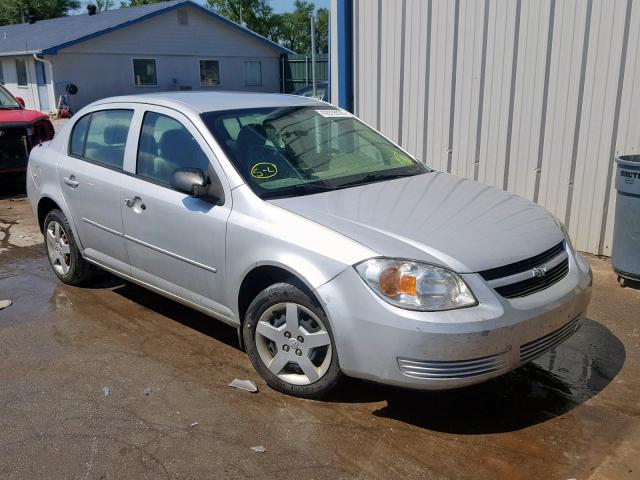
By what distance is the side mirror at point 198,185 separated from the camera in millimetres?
3918

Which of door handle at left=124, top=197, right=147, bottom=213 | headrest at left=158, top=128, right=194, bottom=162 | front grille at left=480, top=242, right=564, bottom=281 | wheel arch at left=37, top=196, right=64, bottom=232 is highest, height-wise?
headrest at left=158, top=128, right=194, bottom=162

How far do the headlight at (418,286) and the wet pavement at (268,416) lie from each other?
2.48ft

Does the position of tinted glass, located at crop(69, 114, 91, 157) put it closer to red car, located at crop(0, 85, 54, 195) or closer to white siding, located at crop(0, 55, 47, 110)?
red car, located at crop(0, 85, 54, 195)

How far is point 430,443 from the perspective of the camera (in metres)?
3.30

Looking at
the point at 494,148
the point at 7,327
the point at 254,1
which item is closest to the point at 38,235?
the point at 7,327

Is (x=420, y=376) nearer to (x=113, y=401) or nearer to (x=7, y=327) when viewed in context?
(x=113, y=401)

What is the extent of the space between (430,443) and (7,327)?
11.2 feet

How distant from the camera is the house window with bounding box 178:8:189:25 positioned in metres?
30.0

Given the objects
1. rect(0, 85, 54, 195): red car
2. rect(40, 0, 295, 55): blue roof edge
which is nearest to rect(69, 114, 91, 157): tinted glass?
rect(0, 85, 54, 195): red car

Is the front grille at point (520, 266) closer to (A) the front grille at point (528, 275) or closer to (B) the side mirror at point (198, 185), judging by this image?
(A) the front grille at point (528, 275)

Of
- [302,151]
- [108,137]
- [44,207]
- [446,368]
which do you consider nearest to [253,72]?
[44,207]

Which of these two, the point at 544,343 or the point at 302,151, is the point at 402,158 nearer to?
the point at 302,151

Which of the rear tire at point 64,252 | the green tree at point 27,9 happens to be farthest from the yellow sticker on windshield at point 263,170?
the green tree at point 27,9

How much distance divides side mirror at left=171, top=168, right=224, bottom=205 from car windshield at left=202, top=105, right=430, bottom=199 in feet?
0.63
